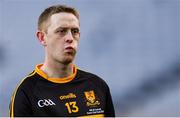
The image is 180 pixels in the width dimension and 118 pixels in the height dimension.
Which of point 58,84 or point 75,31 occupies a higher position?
point 75,31

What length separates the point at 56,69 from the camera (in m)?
2.22

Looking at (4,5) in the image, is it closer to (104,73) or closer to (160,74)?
(104,73)

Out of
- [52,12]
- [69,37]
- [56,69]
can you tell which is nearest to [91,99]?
[56,69]

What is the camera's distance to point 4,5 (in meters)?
4.41

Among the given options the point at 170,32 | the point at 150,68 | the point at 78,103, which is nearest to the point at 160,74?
the point at 150,68

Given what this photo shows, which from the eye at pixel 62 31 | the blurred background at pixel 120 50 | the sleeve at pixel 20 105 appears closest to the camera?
the sleeve at pixel 20 105

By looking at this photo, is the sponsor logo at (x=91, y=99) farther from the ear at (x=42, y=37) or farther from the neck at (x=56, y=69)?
the ear at (x=42, y=37)

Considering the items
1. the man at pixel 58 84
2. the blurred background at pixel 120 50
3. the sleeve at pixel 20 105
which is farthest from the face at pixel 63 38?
the blurred background at pixel 120 50

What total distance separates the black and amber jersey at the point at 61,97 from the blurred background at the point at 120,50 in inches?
75.2

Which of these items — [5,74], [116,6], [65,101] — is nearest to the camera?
[65,101]

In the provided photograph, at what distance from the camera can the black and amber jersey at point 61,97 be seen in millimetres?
2105

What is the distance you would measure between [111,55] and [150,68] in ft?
1.38

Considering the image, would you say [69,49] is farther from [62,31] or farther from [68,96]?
[68,96]

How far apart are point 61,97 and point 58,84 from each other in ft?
0.24
